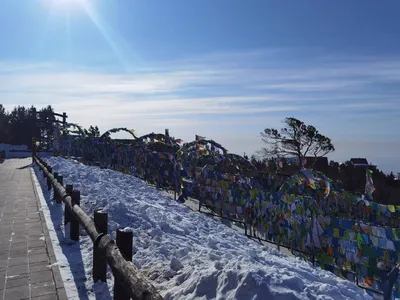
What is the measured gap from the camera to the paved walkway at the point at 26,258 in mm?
4121

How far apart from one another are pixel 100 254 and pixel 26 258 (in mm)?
1681

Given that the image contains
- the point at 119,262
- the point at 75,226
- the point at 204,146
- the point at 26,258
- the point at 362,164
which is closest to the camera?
the point at 119,262

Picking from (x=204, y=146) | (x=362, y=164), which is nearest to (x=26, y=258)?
(x=204, y=146)

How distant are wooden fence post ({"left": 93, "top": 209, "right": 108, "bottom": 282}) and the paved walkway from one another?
16.7 inches

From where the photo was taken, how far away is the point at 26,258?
520cm

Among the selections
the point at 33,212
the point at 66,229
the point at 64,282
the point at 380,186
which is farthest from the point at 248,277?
the point at 380,186

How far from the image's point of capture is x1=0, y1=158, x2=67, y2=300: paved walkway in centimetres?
412

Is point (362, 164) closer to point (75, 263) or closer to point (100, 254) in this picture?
point (75, 263)

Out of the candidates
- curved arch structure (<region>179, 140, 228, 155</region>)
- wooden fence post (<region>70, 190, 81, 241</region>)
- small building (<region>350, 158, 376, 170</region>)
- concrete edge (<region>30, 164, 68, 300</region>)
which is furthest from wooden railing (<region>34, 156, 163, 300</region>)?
small building (<region>350, 158, 376, 170</region>)

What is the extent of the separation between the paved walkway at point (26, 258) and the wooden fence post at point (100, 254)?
425mm

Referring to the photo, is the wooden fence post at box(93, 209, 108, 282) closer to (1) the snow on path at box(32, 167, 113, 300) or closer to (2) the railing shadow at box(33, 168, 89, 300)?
(1) the snow on path at box(32, 167, 113, 300)

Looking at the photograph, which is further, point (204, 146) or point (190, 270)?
point (204, 146)

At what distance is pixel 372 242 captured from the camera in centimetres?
585

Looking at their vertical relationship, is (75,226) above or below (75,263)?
above
